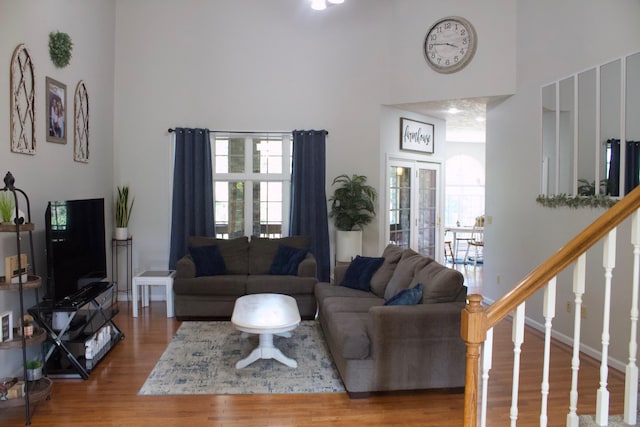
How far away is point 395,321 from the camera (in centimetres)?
331

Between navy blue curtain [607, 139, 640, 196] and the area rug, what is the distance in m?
2.82

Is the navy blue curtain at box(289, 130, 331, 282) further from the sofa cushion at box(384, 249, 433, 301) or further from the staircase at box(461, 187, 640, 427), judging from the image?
the staircase at box(461, 187, 640, 427)

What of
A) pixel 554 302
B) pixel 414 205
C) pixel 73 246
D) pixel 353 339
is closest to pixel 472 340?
pixel 554 302

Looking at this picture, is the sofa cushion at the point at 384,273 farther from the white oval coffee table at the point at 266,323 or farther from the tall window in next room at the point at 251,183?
the tall window in next room at the point at 251,183

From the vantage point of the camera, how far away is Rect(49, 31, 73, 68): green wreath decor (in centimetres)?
431

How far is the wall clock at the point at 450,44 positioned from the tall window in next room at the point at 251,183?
2.15 m

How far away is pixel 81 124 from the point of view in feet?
16.8

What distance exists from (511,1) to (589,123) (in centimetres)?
192

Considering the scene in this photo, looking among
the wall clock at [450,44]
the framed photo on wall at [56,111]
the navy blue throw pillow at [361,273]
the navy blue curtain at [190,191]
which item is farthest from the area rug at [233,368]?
the wall clock at [450,44]

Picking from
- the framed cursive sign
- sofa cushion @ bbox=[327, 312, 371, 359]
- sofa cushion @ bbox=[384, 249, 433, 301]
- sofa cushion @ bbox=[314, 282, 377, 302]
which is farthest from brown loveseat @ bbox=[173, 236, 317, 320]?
the framed cursive sign

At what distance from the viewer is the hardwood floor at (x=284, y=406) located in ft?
9.88

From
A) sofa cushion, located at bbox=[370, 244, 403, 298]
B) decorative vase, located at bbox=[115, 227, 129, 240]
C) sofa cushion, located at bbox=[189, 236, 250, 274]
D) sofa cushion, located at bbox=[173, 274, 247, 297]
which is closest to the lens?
sofa cushion, located at bbox=[370, 244, 403, 298]

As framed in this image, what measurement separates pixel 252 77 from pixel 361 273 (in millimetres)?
3169

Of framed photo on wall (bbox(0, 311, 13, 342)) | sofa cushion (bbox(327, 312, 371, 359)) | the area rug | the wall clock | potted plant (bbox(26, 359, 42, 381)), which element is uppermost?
the wall clock
